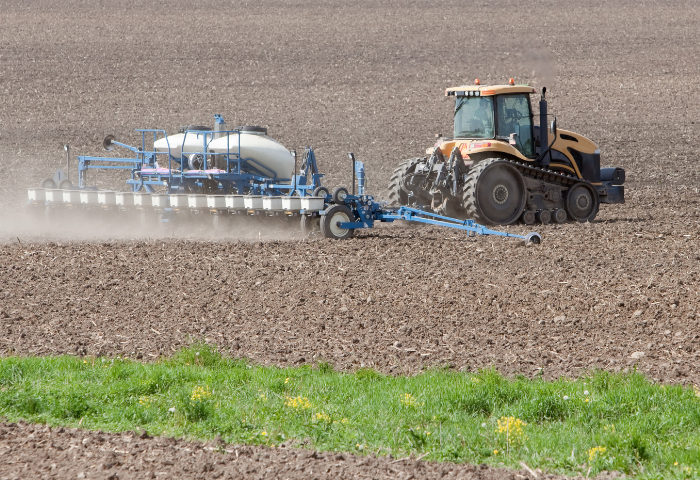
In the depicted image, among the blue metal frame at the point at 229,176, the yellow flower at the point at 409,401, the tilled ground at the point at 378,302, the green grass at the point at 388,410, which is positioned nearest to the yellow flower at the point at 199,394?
the green grass at the point at 388,410

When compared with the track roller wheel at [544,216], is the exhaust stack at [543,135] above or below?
above

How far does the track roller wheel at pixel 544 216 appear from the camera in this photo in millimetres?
16031

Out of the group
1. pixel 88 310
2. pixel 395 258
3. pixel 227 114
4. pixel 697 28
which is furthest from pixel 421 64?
pixel 88 310

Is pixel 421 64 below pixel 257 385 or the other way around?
the other way around

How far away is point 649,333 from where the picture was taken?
8.22m

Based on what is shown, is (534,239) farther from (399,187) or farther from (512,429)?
(512,429)

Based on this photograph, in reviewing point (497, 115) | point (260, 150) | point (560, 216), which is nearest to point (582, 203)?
point (560, 216)

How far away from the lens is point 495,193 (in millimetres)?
15477

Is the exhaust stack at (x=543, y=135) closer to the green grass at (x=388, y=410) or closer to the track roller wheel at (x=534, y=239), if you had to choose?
the track roller wheel at (x=534, y=239)

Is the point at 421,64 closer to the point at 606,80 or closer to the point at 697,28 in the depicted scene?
the point at 606,80

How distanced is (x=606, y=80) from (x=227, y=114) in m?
15.1

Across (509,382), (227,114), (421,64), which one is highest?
(421,64)

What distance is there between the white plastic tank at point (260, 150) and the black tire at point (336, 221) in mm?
3101

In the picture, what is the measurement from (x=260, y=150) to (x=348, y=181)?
17.8ft
